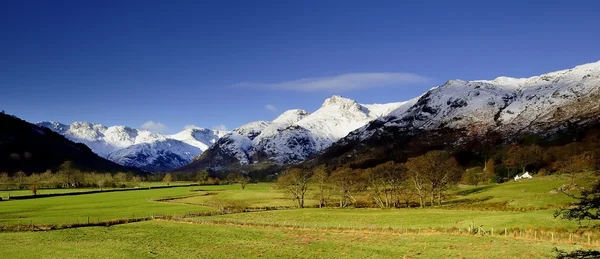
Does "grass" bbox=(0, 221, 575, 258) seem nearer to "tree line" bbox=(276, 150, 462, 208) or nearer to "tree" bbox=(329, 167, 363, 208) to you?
"tree" bbox=(329, 167, 363, 208)

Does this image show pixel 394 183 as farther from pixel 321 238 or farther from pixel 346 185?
pixel 321 238

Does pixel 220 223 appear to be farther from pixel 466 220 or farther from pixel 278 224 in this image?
pixel 466 220

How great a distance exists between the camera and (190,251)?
165ft

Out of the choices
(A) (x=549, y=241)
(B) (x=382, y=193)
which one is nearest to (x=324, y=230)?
(A) (x=549, y=241)

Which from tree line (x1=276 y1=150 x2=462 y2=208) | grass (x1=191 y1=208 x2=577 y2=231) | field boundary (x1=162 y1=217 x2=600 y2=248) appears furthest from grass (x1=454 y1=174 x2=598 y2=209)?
field boundary (x1=162 y1=217 x2=600 y2=248)

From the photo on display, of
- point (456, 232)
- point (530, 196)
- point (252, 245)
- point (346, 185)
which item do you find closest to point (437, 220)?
point (456, 232)

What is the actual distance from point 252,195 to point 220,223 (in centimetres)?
8366

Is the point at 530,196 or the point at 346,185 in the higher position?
the point at 346,185

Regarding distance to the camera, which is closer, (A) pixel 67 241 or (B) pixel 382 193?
(A) pixel 67 241

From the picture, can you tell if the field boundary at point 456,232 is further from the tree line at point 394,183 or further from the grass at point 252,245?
the tree line at point 394,183

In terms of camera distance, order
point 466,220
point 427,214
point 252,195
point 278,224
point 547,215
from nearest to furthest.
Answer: point 547,215
point 466,220
point 278,224
point 427,214
point 252,195

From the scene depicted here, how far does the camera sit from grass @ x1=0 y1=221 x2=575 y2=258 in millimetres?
46750

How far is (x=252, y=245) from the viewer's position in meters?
55.0

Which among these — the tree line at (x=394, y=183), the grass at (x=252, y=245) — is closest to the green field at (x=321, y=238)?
the grass at (x=252, y=245)
